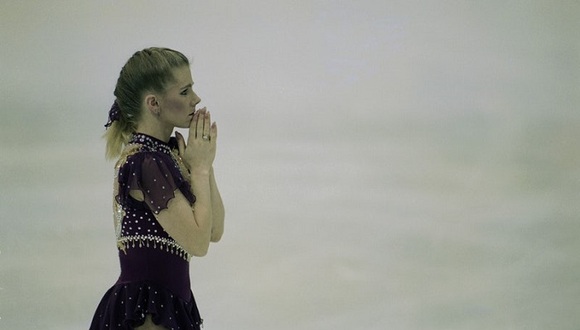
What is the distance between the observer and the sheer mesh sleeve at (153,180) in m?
2.38

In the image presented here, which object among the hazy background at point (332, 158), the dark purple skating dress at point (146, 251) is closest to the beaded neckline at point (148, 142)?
the dark purple skating dress at point (146, 251)

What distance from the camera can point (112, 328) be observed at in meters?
2.43

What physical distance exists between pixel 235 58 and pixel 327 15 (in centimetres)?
55

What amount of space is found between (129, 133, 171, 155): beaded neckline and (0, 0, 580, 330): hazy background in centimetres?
196

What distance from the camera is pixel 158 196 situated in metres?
2.38

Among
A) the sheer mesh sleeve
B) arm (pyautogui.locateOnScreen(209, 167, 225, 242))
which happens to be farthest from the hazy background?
the sheer mesh sleeve

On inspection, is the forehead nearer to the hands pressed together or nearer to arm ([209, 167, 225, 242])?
the hands pressed together

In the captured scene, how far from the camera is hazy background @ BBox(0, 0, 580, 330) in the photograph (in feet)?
14.7

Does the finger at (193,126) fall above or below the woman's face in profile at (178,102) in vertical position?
below

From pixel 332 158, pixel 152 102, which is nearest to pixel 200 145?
pixel 152 102

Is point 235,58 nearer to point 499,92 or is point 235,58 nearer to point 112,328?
point 499,92

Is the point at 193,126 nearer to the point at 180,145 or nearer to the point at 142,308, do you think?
the point at 180,145

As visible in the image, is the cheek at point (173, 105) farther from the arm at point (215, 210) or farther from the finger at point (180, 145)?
the arm at point (215, 210)

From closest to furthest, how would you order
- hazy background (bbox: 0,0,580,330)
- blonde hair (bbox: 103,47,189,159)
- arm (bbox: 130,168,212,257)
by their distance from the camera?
arm (bbox: 130,168,212,257), blonde hair (bbox: 103,47,189,159), hazy background (bbox: 0,0,580,330)
